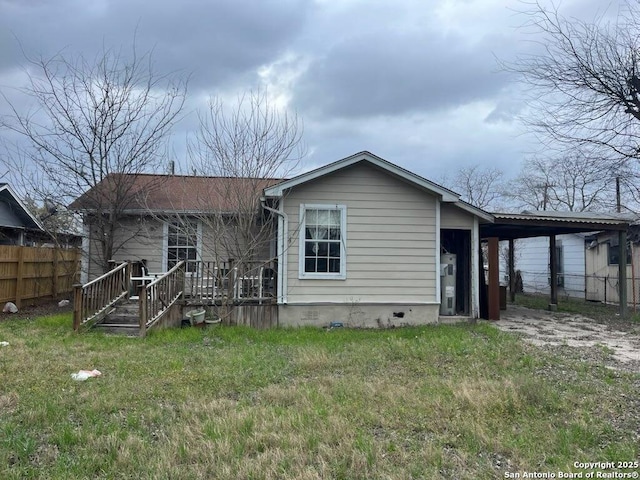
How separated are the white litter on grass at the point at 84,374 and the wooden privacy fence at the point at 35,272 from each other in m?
7.81

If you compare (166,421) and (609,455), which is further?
(166,421)

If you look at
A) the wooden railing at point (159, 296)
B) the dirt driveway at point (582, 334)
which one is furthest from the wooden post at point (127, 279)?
the dirt driveway at point (582, 334)

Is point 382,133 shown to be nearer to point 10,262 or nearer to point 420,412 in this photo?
point 10,262

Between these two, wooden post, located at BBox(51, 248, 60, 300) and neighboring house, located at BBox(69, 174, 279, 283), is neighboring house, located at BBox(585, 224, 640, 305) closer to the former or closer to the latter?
neighboring house, located at BBox(69, 174, 279, 283)

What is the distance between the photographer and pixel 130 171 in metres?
12.5

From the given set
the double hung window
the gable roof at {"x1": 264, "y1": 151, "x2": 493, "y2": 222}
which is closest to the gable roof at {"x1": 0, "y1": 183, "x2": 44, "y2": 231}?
the double hung window

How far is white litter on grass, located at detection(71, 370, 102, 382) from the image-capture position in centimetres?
556

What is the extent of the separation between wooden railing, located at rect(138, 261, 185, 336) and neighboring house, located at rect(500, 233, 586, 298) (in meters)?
15.6

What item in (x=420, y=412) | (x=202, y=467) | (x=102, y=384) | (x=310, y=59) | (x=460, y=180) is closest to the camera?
(x=202, y=467)

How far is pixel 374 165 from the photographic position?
1016 cm

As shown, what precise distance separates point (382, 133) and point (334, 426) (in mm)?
14005

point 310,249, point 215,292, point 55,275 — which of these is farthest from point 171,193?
point 310,249

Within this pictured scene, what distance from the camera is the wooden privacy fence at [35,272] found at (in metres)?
11.9

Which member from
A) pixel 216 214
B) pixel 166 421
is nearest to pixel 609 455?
pixel 166 421
